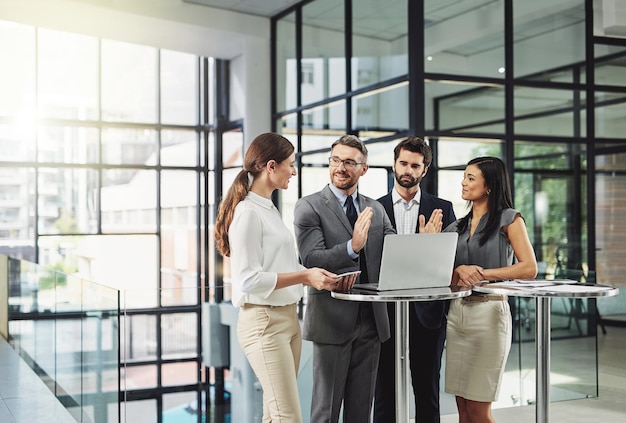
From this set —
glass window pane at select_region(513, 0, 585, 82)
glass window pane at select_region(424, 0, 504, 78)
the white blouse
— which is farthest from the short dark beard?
glass window pane at select_region(513, 0, 585, 82)

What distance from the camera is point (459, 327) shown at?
352 cm

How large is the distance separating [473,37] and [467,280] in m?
4.98

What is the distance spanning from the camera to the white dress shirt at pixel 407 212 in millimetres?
3701

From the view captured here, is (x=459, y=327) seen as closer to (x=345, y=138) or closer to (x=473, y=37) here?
(x=345, y=138)

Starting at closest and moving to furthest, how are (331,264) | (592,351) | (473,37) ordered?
(331,264) < (592,351) < (473,37)

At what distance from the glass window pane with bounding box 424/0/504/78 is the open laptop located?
4815 millimetres

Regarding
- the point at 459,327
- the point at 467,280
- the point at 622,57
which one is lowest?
the point at 459,327

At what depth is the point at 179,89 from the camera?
12.6 metres

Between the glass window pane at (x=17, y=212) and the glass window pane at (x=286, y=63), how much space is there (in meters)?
4.13

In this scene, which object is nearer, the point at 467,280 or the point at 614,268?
the point at 467,280

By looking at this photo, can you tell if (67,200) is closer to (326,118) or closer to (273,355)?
(326,118)

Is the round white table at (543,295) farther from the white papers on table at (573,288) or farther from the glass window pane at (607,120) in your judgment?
the glass window pane at (607,120)

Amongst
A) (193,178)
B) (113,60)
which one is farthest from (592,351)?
Answer: (113,60)

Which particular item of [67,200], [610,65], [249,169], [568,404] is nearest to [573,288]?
[249,169]
